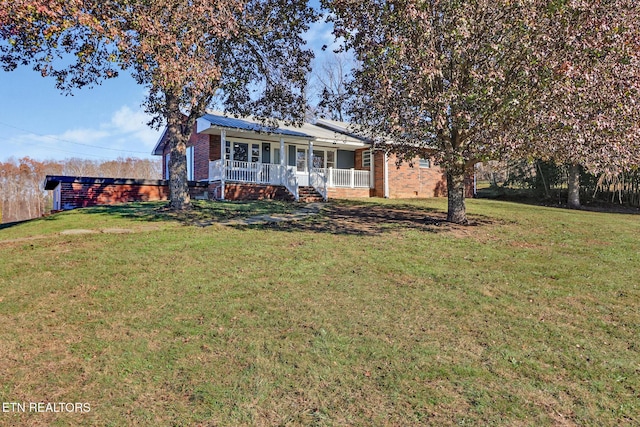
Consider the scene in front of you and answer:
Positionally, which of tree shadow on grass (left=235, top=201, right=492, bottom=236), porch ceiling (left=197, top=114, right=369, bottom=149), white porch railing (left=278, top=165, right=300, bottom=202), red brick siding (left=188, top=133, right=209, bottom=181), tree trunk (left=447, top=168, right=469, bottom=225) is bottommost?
tree shadow on grass (left=235, top=201, right=492, bottom=236)

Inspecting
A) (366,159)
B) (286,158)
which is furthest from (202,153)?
(366,159)

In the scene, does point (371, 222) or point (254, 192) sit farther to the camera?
point (254, 192)

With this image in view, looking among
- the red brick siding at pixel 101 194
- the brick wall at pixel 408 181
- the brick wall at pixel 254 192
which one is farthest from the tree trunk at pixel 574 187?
the red brick siding at pixel 101 194

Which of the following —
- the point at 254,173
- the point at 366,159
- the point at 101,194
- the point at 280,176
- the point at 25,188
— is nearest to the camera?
the point at 101,194

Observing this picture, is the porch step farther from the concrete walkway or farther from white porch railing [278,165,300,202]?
the concrete walkway

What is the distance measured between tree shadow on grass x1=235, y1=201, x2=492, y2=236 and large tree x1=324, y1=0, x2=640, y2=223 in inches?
76.5

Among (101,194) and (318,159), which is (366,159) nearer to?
(318,159)

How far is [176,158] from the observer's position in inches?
468

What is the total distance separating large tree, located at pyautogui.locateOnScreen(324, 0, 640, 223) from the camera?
24.6ft

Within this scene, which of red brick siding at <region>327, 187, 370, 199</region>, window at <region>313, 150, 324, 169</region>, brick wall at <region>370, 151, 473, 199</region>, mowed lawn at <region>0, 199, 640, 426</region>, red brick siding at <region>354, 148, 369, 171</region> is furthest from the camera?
red brick siding at <region>354, 148, 369, 171</region>

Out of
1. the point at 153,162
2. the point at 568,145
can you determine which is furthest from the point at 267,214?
the point at 153,162

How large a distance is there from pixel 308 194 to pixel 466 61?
10.7 m

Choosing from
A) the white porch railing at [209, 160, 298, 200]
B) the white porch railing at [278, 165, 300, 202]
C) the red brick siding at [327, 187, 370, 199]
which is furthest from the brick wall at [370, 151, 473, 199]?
the white porch railing at [209, 160, 298, 200]

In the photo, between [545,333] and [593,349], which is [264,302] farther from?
[593,349]
